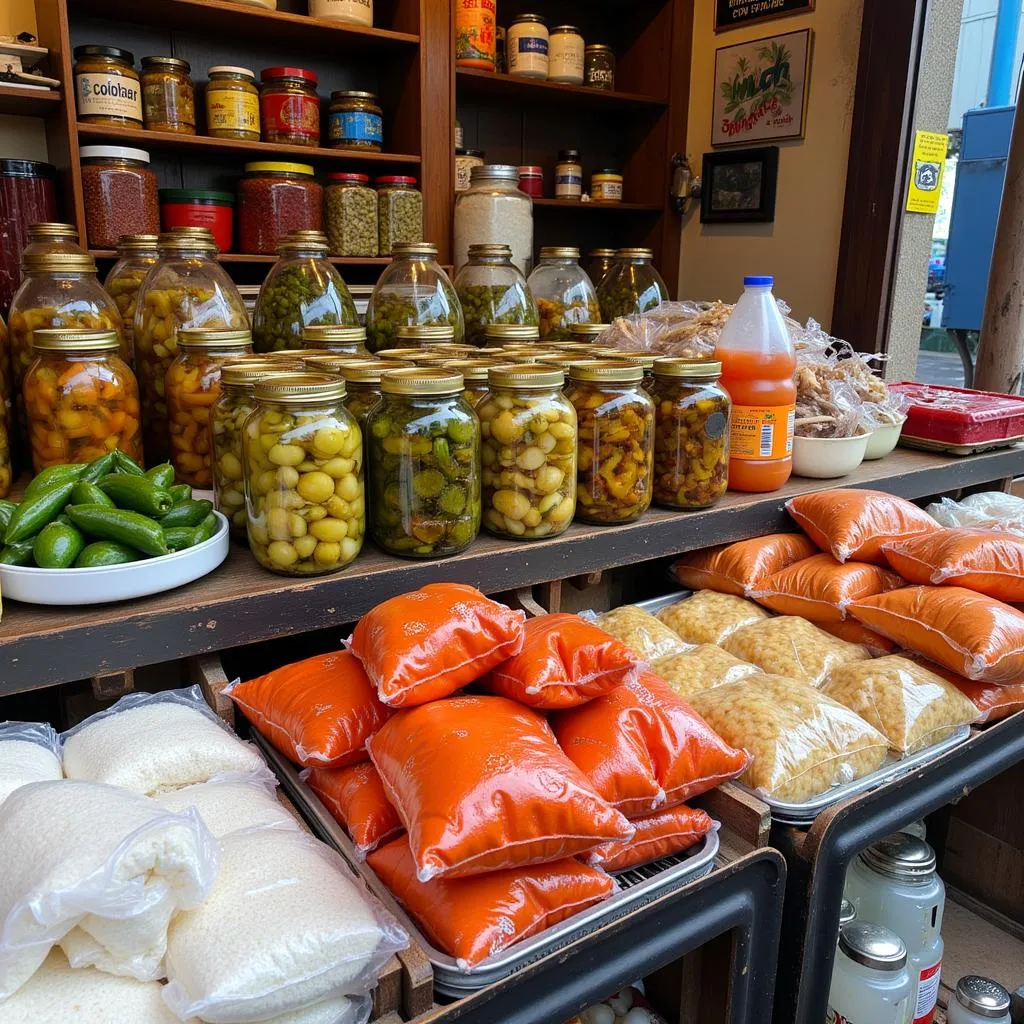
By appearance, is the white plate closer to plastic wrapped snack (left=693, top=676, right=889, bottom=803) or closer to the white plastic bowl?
plastic wrapped snack (left=693, top=676, right=889, bottom=803)

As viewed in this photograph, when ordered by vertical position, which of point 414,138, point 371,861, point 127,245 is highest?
point 414,138

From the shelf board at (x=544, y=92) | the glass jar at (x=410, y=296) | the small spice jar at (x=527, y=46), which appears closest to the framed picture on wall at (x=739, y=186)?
the shelf board at (x=544, y=92)

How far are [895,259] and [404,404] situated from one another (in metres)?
2.27

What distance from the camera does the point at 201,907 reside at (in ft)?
2.27

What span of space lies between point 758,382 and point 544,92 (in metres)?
2.22

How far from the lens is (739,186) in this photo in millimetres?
3236

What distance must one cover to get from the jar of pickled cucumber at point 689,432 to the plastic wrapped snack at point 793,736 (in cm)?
40

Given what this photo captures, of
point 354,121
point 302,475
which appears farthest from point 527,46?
point 302,475

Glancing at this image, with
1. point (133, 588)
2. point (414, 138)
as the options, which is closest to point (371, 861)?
point (133, 588)

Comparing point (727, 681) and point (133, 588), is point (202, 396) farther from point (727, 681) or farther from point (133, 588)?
point (727, 681)

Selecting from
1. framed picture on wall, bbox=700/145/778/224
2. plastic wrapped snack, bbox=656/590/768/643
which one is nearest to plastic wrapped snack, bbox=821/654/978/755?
plastic wrapped snack, bbox=656/590/768/643

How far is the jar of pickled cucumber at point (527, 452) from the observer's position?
1.17m

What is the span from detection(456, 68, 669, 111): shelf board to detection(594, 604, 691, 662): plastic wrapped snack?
228 centimetres

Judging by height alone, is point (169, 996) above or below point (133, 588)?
below
